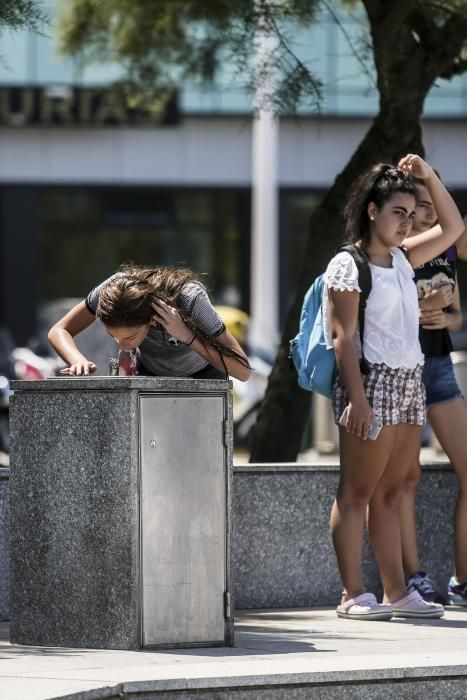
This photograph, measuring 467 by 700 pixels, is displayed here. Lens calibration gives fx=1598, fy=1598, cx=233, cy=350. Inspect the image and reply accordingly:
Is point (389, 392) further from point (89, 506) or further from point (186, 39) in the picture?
point (186, 39)

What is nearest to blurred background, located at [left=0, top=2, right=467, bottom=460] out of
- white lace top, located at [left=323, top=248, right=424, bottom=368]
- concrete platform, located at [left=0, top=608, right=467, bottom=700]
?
white lace top, located at [left=323, top=248, right=424, bottom=368]

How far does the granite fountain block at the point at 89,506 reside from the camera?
565 centimetres

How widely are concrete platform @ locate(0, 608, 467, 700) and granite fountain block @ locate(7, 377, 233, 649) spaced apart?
0.43 ft

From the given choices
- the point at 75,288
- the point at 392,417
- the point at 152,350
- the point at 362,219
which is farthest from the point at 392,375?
the point at 75,288

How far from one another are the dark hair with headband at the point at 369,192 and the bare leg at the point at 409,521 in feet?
3.67

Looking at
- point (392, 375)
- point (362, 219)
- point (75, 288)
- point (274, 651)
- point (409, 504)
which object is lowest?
point (274, 651)

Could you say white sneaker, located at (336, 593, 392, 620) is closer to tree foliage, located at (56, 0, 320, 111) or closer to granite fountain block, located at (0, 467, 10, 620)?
granite fountain block, located at (0, 467, 10, 620)

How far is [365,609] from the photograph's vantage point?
6848mm

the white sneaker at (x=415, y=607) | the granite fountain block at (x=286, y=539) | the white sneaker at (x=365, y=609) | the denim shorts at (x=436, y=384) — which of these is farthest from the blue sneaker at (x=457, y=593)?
the denim shorts at (x=436, y=384)

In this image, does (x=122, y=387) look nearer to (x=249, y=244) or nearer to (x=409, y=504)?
(x=409, y=504)

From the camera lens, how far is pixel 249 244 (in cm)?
3216

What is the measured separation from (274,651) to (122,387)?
3.62 ft

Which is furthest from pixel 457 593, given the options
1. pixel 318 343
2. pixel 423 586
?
pixel 318 343

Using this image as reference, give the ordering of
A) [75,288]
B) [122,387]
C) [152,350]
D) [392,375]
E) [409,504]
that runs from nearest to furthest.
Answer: [122,387]
[152,350]
[392,375]
[409,504]
[75,288]
